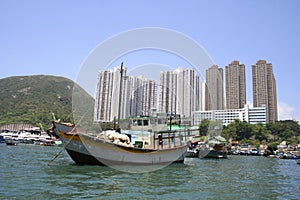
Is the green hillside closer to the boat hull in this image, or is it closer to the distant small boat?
the distant small boat

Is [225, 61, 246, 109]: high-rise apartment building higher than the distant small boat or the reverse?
higher

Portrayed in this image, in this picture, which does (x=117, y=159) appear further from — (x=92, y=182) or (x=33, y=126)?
(x=33, y=126)

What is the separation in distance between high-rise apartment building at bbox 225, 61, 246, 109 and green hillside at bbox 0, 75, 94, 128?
2475 inches

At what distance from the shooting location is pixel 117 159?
16062 millimetres

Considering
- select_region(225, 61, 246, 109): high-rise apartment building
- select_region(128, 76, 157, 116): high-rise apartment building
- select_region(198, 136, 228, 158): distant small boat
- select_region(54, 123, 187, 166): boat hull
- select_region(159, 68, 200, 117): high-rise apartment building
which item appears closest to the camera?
select_region(54, 123, 187, 166): boat hull

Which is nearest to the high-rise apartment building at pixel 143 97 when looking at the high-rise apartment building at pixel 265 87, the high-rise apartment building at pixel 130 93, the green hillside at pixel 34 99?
the high-rise apartment building at pixel 130 93

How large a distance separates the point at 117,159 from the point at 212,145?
2710cm

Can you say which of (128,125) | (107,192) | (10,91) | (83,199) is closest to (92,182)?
(107,192)

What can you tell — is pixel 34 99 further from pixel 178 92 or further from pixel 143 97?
pixel 143 97

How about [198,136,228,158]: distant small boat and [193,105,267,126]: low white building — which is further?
[193,105,267,126]: low white building

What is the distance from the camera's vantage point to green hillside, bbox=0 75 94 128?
101m

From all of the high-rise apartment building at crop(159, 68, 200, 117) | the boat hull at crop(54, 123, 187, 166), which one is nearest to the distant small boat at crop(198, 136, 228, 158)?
the high-rise apartment building at crop(159, 68, 200, 117)

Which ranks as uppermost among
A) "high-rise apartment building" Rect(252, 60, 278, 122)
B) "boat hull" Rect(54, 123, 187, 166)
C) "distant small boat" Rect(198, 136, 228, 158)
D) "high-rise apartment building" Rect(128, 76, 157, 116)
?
"high-rise apartment building" Rect(252, 60, 278, 122)

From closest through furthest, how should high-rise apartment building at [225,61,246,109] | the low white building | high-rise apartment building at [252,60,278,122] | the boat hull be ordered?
the boat hull
the low white building
high-rise apartment building at [252,60,278,122]
high-rise apartment building at [225,61,246,109]
